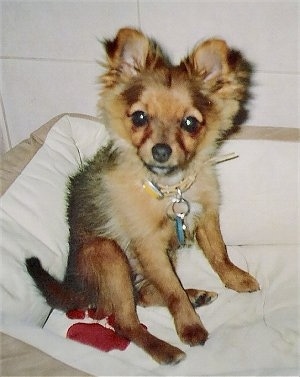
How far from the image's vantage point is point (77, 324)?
231 cm

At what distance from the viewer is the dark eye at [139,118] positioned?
219cm

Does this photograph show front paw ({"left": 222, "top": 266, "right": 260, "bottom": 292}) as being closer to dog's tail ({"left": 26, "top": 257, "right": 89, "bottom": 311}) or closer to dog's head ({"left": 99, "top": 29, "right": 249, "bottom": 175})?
dog's head ({"left": 99, "top": 29, "right": 249, "bottom": 175})

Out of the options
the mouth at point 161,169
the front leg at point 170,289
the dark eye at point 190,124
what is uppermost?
the dark eye at point 190,124

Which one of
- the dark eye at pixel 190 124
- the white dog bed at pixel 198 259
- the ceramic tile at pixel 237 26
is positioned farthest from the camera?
the ceramic tile at pixel 237 26

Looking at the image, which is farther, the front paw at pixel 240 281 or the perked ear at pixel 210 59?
the front paw at pixel 240 281

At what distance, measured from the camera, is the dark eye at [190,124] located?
2184 millimetres

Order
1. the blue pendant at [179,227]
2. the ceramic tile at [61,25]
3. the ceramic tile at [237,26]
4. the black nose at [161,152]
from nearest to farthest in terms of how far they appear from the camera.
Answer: the black nose at [161,152] → the blue pendant at [179,227] → the ceramic tile at [237,26] → the ceramic tile at [61,25]

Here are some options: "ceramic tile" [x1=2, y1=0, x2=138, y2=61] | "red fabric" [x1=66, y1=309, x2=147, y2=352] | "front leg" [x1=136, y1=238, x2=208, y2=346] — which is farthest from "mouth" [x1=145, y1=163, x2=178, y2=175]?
"ceramic tile" [x1=2, y1=0, x2=138, y2=61]

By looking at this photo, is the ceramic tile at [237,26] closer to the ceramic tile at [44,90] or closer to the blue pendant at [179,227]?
the ceramic tile at [44,90]

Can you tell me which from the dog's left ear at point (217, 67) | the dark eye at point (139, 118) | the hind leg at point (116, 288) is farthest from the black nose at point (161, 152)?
the hind leg at point (116, 288)

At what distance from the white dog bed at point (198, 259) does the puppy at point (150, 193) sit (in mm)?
86

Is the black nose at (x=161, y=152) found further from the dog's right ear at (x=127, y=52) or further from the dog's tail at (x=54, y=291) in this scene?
the dog's tail at (x=54, y=291)

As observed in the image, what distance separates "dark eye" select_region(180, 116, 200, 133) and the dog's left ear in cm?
21

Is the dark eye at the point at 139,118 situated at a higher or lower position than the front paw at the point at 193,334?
higher
